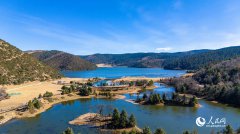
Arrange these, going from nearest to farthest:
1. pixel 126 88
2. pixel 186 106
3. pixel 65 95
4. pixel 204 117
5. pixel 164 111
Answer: pixel 204 117 → pixel 164 111 → pixel 186 106 → pixel 65 95 → pixel 126 88

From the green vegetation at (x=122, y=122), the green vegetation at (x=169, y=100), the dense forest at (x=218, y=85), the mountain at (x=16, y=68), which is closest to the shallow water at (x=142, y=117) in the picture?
the green vegetation at (x=169, y=100)

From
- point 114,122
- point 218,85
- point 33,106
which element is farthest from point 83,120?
point 218,85

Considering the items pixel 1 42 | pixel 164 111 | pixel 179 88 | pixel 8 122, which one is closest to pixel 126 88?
pixel 179 88

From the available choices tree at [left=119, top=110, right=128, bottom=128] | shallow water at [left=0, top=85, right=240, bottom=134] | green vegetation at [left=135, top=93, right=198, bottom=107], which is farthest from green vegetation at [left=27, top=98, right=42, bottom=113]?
green vegetation at [left=135, top=93, right=198, bottom=107]

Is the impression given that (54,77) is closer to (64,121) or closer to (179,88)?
(179,88)

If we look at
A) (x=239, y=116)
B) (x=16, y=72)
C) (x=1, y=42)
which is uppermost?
(x=1, y=42)

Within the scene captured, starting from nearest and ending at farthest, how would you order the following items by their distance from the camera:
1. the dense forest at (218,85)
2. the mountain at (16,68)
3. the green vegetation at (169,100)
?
the green vegetation at (169,100) → the dense forest at (218,85) → the mountain at (16,68)

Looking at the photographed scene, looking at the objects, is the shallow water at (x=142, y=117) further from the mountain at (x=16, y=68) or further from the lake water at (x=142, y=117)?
the mountain at (x=16, y=68)
